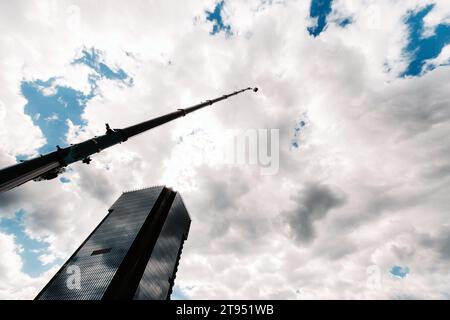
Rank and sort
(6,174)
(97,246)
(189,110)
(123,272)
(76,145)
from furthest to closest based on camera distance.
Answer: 1. (97,246)
2. (123,272)
3. (189,110)
4. (76,145)
5. (6,174)

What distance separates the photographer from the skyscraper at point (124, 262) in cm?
15325

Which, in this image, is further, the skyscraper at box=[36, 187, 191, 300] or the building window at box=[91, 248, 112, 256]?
the building window at box=[91, 248, 112, 256]

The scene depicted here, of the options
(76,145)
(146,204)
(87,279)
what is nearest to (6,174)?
(76,145)

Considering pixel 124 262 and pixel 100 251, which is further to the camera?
pixel 100 251

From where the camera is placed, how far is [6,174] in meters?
12.3

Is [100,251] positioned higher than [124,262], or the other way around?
[100,251]

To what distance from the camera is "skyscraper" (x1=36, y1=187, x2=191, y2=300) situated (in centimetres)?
15325

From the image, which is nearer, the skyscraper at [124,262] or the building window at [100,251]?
the skyscraper at [124,262]

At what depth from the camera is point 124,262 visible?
15950 cm
